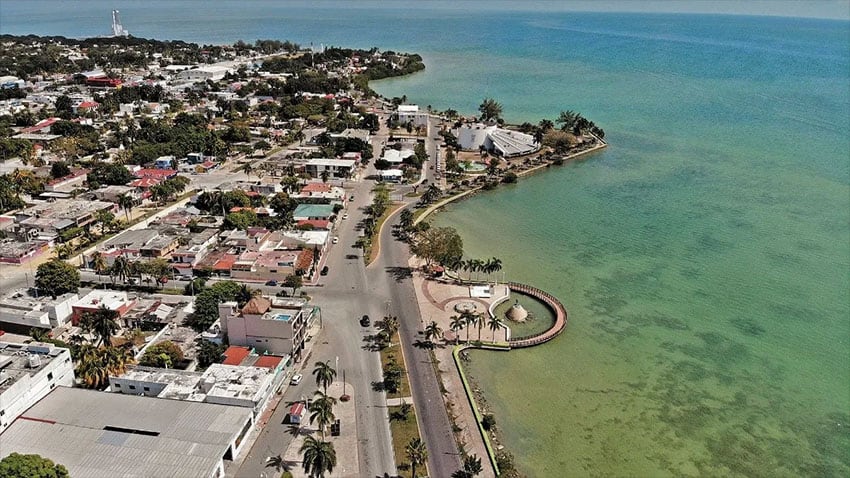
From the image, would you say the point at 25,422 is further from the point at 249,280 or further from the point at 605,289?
the point at 605,289

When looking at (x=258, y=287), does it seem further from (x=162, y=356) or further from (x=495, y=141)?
(x=495, y=141)

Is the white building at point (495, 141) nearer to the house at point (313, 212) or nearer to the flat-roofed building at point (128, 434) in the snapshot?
the house at point (313, 212)

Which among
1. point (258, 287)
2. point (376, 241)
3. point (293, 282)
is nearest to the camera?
point (293, 282)

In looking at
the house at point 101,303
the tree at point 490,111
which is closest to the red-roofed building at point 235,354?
the house at point 101,303

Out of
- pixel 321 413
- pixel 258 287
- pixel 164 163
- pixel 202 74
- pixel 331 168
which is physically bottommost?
pixel 258 287

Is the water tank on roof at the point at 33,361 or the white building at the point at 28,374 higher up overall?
the water tank on roof at the point at 33,361

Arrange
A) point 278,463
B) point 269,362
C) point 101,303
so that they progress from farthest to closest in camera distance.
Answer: point 101,303
point 269,362
point 278,463

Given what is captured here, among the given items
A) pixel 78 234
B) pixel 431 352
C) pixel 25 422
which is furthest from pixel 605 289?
pixel 78 234

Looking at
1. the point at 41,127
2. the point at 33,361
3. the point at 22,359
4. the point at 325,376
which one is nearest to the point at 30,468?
the point at 33,361
